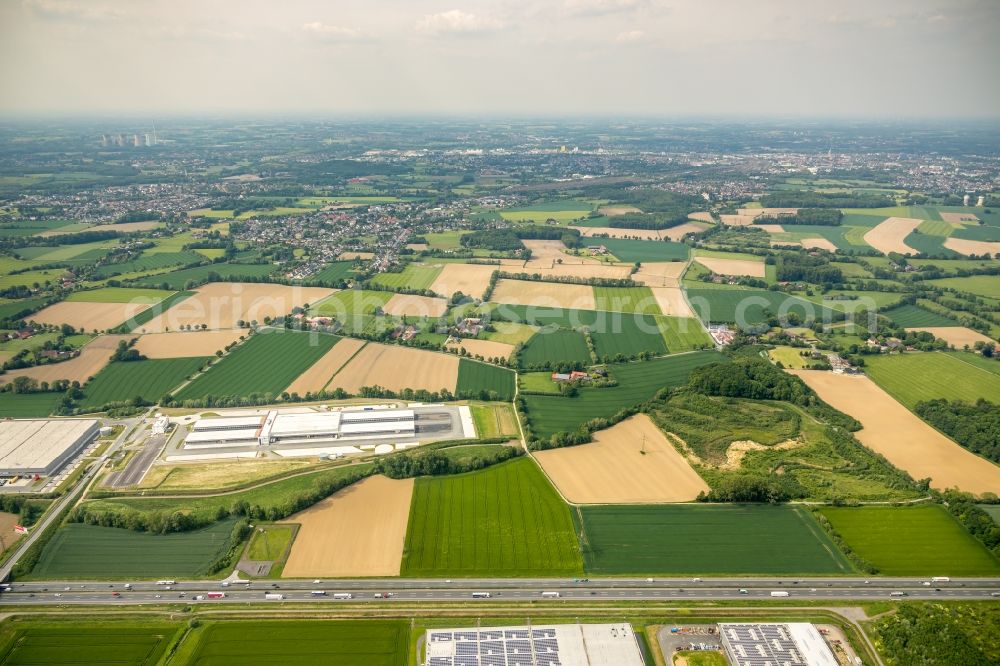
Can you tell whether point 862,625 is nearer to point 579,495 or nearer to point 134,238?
point 579,495

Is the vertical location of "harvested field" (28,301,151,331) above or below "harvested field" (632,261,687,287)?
below

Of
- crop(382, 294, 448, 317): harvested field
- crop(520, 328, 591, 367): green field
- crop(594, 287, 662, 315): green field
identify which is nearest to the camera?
crop(520, 328, 591, 367): green field

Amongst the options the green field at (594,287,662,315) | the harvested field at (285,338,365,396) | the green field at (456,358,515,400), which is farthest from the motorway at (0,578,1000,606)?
the green field at (594,287,662,315)

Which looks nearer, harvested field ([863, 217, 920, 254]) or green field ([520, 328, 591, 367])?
green field ([520, 328, 591, 367])

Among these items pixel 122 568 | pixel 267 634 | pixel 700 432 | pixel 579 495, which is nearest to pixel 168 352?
pixel 122 568

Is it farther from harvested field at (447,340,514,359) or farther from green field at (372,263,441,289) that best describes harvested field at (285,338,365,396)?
green field at (372,263,441,289)

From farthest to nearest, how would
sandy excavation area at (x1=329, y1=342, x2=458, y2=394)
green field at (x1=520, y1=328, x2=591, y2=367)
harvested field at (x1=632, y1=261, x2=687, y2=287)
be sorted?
harvested field at (x1=632, y1=261, x2=687, y2=287), green field at (x1=520, y1=328, x2=591, y2=367), sandy excavation area at (x1=329, y1=342, x2=458, y2=394)

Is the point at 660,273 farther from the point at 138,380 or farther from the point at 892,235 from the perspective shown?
the point at 138,380

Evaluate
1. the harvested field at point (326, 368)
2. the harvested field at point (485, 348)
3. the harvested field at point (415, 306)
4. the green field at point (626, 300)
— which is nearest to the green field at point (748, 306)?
the green field at point (626, 300)
